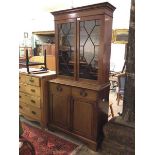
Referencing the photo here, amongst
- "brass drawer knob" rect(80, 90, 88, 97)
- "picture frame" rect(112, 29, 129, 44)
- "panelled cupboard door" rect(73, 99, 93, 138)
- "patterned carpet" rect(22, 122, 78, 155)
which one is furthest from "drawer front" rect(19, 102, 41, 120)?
"picture frame" rect(112, 29, 129, 44)

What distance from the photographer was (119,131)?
5.30 ft

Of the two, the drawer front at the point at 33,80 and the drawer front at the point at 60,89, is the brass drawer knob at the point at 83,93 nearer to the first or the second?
the drawer front at the point at 60,89

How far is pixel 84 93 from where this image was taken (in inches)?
85.7

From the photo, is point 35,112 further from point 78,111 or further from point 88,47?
point 88,47

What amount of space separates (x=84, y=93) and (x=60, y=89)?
45 cm

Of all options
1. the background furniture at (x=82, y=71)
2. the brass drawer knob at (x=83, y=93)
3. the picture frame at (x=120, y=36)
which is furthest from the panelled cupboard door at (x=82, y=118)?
the picture frame at (x=120, y=36)

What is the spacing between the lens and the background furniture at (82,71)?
6.87 feet

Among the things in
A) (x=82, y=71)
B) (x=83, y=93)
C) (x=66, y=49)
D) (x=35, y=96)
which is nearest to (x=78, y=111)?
(x=83, y=93)
